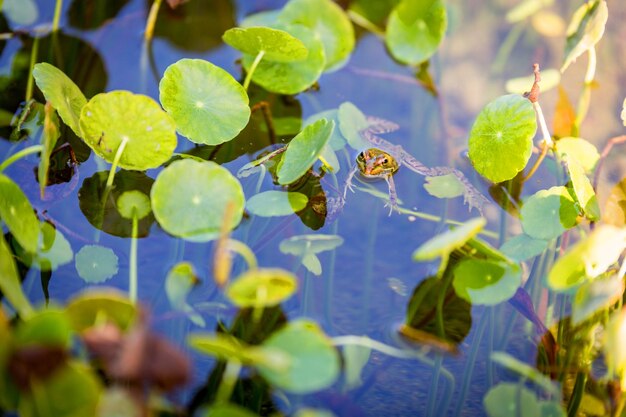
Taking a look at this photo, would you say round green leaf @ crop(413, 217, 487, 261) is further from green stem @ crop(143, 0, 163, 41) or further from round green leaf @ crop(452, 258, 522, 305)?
green stem @ crop(143, 0, 163, 41)

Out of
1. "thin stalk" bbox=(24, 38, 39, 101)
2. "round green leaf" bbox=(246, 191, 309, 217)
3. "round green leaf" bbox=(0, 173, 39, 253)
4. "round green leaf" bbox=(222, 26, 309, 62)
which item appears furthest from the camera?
"thin stalk" bbox=(24, 38, 39, 101)

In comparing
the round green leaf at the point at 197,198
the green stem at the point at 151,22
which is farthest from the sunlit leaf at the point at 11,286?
the green stem at the point at 151,22

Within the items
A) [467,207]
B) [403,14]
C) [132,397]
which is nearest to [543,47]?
[403,14]

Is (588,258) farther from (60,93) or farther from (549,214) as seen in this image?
(60,93)

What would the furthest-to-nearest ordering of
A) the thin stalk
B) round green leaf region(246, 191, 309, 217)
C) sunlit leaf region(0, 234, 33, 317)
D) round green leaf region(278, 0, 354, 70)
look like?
round green leaf region(278, 0, 354, 70) < the thin stalk < round green leaf region(246, 191, 309, 217) < sunlit leaf region(0, 234, 33, 317)

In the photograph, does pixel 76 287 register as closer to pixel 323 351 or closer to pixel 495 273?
pixel 323 351

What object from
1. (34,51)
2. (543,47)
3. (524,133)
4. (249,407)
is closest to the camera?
(249,407)

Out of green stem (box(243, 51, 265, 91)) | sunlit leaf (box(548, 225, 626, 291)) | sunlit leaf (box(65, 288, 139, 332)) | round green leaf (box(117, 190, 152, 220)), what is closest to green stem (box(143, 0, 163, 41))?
green stem (box(243, 51, 265, 91))
